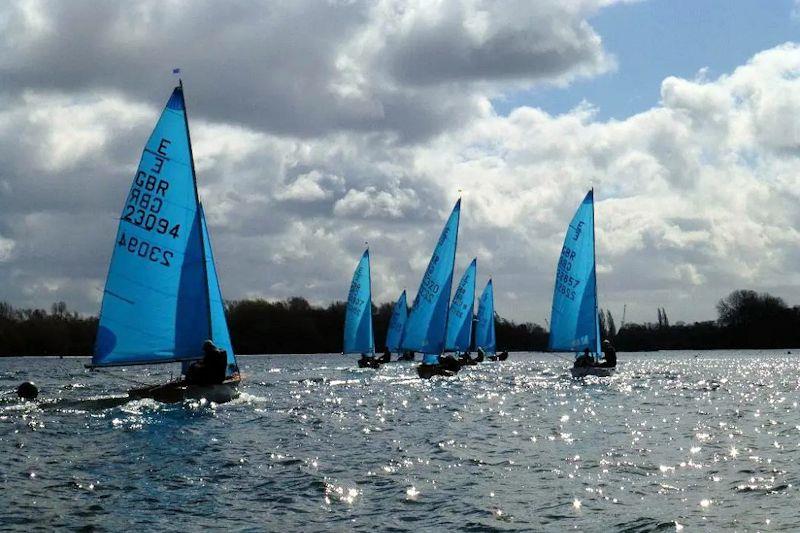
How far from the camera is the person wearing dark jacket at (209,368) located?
25.6m

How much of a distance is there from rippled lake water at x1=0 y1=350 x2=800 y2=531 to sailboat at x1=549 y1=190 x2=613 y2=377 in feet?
59.4

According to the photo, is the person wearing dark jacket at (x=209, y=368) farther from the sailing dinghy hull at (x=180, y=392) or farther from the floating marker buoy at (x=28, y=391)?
the floating marker buoy at (x=28, y=391)

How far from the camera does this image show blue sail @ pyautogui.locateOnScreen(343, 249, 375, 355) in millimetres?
66438

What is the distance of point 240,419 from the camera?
78.2 feet

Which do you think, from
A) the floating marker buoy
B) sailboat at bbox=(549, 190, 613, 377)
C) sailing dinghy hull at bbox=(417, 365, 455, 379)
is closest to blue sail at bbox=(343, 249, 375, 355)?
sailboat at bbox=(549, 190, 613, 377)

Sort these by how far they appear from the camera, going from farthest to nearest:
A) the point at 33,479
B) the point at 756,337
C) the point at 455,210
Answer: the point at 756,337
the point at 455,210
the point at 33,479

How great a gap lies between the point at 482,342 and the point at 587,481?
6816 cm

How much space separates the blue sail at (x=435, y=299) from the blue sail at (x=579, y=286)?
637 cm

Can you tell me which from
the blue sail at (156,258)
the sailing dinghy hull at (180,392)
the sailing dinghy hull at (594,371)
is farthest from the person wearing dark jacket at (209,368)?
the sailing dinghy hull at (594,371)

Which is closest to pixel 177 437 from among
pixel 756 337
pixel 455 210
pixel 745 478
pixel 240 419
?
pixel 240 419

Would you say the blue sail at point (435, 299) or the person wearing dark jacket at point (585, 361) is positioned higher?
the blue sail at point (435, 299)

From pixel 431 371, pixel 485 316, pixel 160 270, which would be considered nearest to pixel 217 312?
pixel 160 270

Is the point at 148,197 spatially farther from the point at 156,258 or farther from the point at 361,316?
the point at 361,316

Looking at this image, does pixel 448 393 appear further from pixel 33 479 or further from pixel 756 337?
pixel 756 337
